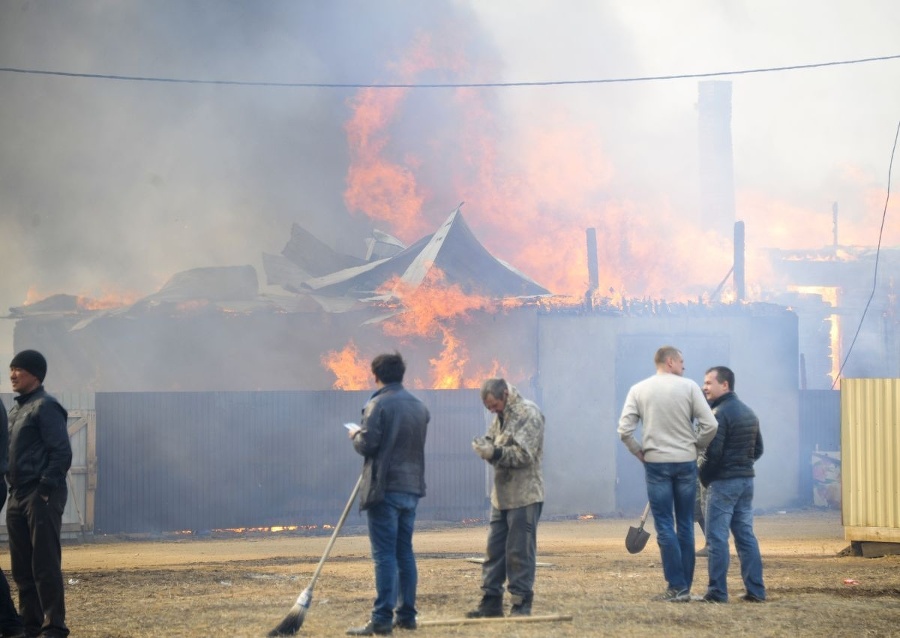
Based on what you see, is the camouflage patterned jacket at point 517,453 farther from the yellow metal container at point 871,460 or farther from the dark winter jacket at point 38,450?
the yellow metal container at point 871,460

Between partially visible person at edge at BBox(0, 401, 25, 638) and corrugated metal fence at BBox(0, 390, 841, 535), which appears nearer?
partially visible person at edge at BBox(0, 401, 25, 638)

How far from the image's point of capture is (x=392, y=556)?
747 centimetres

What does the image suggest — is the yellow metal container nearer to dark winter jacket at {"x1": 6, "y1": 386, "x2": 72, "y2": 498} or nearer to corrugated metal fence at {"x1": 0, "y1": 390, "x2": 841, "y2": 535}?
corrugated metal fence at {"x1": 0, "y1": 390, "x2": 841, "y2": 535}

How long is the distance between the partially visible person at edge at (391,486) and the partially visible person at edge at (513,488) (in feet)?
1.68

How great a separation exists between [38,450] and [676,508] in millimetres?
4864

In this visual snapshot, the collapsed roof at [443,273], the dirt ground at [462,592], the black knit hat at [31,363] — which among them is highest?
the collapsed roof at [443,273]

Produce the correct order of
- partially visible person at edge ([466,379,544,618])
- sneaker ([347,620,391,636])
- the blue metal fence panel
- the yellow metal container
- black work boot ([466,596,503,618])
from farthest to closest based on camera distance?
the blue metal fence panel, the yellow metal container, black work boot ([466,596,503,618]), partially visible person at edge ([466,379,544,618]), sneaker ([347,620,391,636])

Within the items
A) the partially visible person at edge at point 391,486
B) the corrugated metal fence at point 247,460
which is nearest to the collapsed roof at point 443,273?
the corrugated metal fence at point 247,460

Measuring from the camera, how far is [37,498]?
7.33 meters

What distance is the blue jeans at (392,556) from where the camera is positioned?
24.1 ft

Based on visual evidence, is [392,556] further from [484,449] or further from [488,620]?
[484,449]

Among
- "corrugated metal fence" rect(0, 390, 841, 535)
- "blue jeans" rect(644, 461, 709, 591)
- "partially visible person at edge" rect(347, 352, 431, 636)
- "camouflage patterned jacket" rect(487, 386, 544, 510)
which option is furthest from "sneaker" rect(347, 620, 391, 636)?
"corrugated metal fence" rect(0, 390, 841, 535)

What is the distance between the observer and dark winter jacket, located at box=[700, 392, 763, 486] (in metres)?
8.77

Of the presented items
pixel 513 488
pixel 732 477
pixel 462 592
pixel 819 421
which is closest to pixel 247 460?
pixel 462 592
